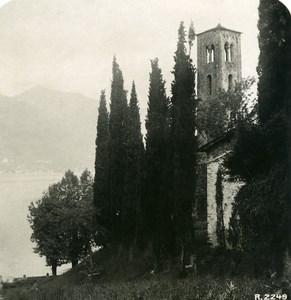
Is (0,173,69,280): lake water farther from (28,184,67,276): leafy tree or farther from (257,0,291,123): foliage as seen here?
(257,0,291,123): foliage

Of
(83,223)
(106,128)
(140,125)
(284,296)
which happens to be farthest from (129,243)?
(284,296)

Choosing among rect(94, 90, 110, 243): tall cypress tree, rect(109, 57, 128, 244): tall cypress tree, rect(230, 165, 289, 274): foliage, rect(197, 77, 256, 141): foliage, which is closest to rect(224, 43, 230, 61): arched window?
rect(197, 77, 256, 141): foliage

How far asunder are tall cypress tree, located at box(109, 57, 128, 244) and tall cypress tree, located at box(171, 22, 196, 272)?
6.88 m

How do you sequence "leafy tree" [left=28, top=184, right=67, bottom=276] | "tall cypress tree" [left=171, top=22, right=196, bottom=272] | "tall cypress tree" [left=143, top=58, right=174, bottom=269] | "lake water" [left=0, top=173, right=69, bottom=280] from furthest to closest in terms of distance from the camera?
1. "lake water" [left=0, top=173, right=69, bottom=280]
2. "leafy tree" [left=28, top=184, right=67, bottom=276]
3. "tall cypress tree" [left=143, top=58, right=174, bottom=269]
4. "tall cypress tree" [left=171, top=22, right=196, bottom=272]

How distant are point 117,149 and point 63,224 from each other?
20.1 feet

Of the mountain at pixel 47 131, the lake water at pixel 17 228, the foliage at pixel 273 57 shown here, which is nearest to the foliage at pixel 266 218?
the foliage at pixel 273 57

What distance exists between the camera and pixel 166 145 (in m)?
19.1

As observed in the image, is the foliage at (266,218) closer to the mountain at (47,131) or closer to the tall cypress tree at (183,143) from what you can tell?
the tall cypress tree at (183,143)

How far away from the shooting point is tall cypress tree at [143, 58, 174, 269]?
18719 mm

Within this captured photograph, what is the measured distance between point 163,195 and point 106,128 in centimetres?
1138

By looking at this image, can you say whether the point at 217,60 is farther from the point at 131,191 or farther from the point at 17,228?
the point at 17,228

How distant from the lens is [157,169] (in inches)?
776

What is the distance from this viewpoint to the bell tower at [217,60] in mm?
39000

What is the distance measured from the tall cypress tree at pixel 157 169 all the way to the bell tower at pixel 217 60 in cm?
1876
